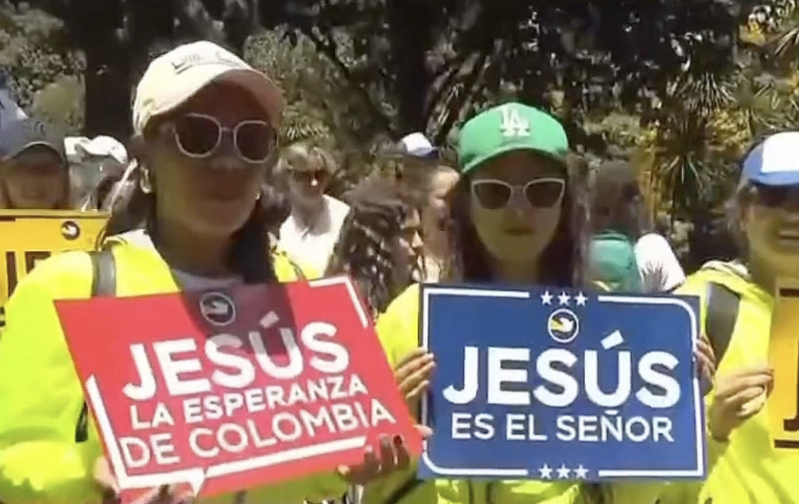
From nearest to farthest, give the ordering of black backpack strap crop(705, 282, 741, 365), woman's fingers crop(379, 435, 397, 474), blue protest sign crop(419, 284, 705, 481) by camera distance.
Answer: woman's fingers crop(379, 435, 397, 474), blue protest sign crop(419, 284, 705, 481), black backpack strap crop(705, 282, 741, 365)

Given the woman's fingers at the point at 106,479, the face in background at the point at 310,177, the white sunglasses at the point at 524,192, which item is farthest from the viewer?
the face in background at the point at 310,177

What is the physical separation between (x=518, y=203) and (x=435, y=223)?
52.4 inches

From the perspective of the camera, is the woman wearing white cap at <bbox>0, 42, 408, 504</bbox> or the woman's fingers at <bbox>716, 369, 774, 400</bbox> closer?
the woman wearing white cap at <bbox>0, 42, 408, 504</bbox>

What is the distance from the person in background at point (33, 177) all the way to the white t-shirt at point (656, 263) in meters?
2.34

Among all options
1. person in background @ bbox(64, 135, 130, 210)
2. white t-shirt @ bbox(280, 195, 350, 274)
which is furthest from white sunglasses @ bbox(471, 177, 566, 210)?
white t-shirt @ bbox(280, 195, 350, 274)

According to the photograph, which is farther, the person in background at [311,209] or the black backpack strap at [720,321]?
the person in background at [311,209]

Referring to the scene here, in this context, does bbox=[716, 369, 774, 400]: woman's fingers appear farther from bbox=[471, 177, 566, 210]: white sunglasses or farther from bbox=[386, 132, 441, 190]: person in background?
bbox=[386, 132, 441, 190]: person in background

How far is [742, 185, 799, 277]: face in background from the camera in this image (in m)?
4.05

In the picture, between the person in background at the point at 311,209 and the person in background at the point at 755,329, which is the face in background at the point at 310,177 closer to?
the person in background at the point at 311,209

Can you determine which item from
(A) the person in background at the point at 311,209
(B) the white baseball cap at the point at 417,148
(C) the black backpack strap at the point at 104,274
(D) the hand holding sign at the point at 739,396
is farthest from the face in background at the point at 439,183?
(C) the black backpack strap at the point at 104,274

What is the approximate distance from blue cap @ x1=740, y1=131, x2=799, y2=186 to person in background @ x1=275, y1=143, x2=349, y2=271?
3.18 metres

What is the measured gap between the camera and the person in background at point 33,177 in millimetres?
5863

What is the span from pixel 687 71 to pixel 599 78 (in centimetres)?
116

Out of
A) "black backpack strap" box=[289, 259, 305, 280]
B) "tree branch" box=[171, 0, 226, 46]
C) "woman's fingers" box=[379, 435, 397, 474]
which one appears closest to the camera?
"woman's fingers" box=[379, 435, 397, 474]
